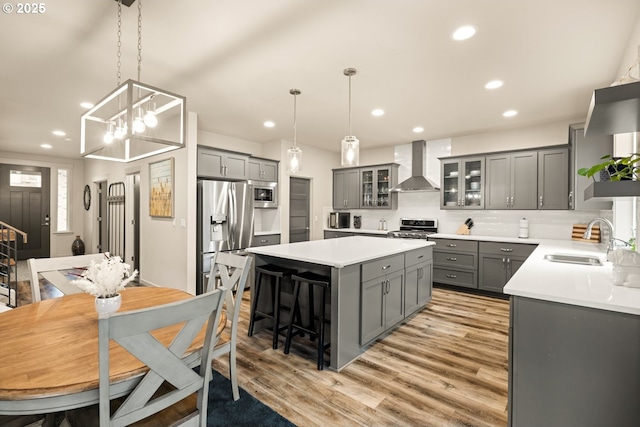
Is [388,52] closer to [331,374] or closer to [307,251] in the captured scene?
[307,251]

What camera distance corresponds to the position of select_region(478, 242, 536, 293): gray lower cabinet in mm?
4408

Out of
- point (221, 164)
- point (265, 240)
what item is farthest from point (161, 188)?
point (265, 240)

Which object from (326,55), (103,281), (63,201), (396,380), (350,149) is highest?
(326,55)

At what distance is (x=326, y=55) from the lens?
266 cm

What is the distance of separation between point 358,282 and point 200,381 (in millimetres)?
1606

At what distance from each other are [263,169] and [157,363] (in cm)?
463

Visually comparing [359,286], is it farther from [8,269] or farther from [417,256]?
[8,269]

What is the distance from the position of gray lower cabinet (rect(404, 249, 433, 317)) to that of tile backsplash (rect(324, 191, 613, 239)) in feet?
6.54

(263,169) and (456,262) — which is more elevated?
(263,169)

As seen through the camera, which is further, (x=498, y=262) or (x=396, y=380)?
(x=498, y=262)

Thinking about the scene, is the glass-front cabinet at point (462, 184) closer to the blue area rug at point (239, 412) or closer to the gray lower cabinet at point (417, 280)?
the gray lower cabinet at point (417, 280)

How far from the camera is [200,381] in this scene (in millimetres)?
1293

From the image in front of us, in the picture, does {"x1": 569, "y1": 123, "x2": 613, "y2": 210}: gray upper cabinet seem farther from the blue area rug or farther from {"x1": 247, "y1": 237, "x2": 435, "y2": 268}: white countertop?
the blue area rug

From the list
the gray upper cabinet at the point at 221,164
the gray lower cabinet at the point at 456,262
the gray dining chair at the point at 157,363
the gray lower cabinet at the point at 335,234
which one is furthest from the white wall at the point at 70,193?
the gray lower cabinet at the point at 456,262
